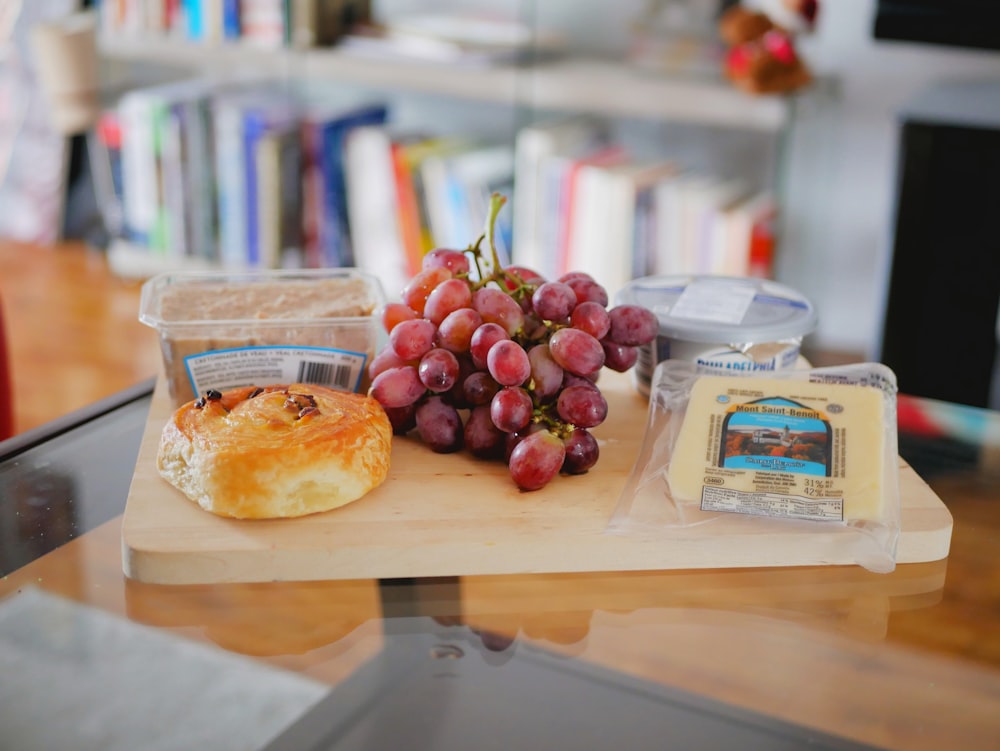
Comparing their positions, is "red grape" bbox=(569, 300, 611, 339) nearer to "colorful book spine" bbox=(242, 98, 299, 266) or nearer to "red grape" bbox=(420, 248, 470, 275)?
"red grape" bbox=(420, 248, 470, 275)

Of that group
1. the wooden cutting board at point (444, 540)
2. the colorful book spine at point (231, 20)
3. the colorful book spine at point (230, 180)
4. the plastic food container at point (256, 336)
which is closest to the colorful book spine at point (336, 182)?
the colorful book spine at point (230, 180)

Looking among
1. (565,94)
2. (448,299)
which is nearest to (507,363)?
(448,299)

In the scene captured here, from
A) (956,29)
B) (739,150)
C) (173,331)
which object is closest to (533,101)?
(739,150)

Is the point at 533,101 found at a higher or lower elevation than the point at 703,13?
lower

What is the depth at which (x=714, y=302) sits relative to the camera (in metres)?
1.05

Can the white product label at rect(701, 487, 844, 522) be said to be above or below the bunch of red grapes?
below

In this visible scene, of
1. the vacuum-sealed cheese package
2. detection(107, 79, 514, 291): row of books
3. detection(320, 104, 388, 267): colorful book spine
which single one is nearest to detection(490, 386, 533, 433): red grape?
the vacuum-sealed cheese package

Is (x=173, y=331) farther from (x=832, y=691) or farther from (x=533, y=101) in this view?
(x=533, y=101)

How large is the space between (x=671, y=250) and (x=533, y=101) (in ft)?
1.58

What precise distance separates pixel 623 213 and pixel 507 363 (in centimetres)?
166

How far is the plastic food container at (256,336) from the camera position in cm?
97

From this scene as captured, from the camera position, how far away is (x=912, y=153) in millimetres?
1933

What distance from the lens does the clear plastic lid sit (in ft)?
3.26

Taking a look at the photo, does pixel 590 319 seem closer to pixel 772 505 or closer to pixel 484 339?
pixel 484 339
